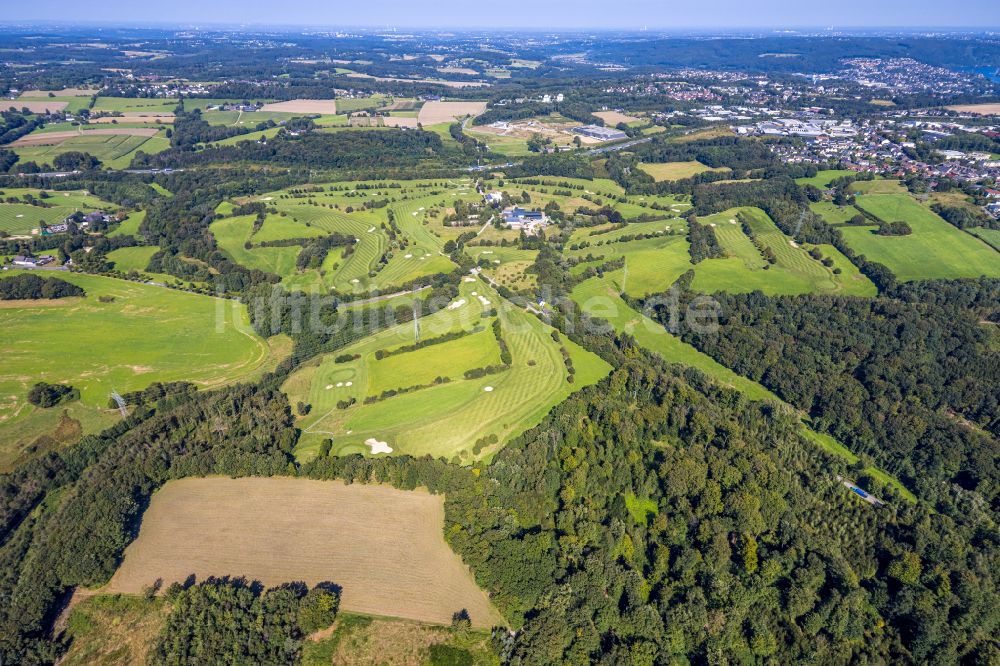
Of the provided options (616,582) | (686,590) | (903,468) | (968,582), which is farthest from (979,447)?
(616,582)

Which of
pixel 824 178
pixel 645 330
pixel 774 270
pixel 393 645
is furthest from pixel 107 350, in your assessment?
pixel 824 178

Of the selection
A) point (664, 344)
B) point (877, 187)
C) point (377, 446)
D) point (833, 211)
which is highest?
point (877, 187)

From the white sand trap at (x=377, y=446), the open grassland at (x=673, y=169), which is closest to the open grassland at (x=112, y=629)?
the white sand trap at (x=377, y=446)

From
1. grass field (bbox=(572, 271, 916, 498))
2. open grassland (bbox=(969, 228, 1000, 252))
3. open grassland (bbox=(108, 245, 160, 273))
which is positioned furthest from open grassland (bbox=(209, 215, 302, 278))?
open grassland (bbox=(969, 228, 1000, 252))

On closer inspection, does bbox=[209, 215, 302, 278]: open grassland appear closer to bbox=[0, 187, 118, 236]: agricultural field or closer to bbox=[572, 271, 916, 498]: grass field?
bbox=[0, 187, 118, 236]: agricultural field

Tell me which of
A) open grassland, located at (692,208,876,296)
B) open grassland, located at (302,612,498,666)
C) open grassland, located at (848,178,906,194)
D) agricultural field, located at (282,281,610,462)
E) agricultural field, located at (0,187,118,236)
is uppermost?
open grassland, located at (848,178,906,194)

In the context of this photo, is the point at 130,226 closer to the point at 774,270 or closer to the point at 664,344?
the point at 664,344
